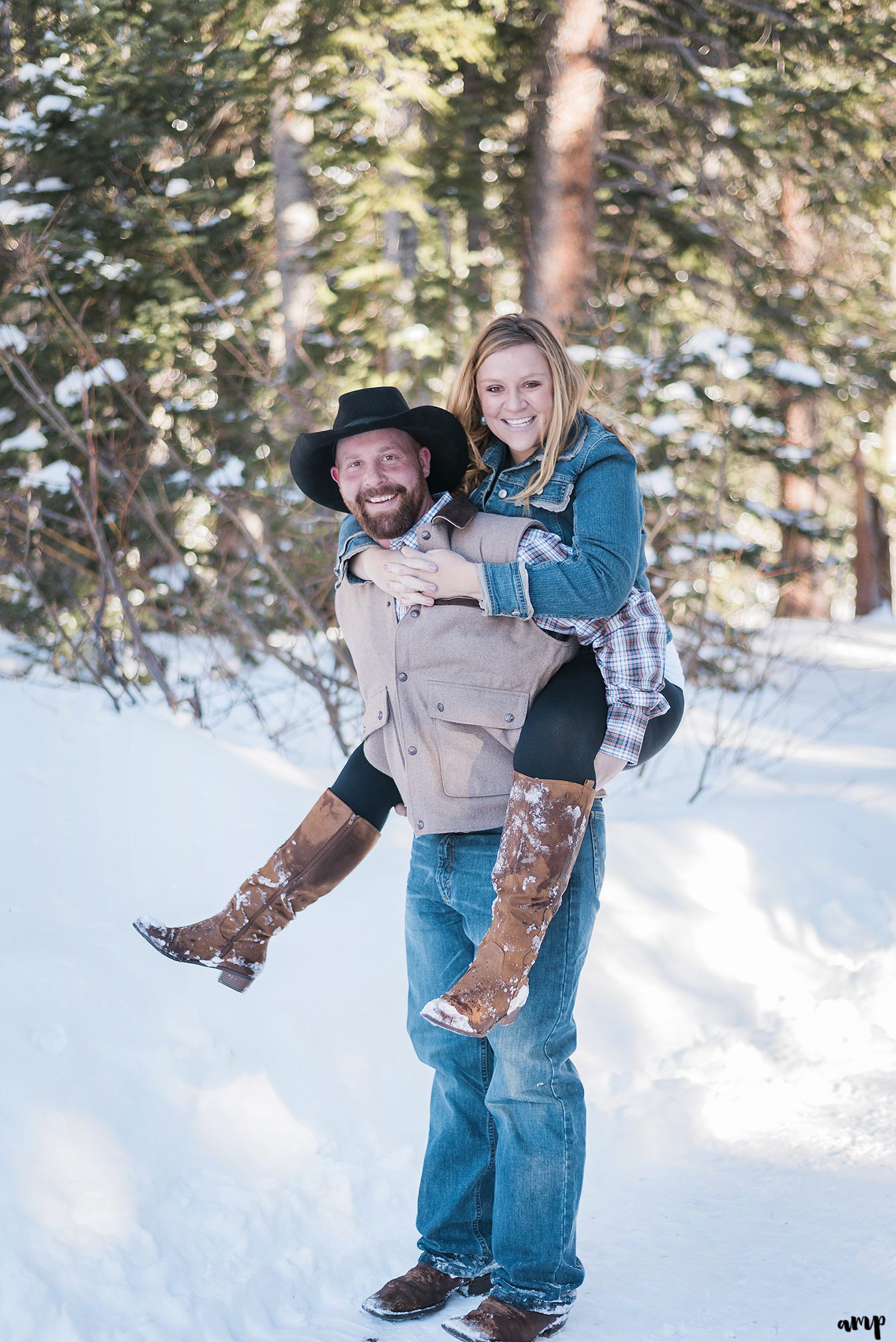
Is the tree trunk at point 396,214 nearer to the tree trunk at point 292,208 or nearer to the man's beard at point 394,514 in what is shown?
the tree trunk at point 292,208

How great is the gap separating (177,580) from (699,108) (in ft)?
20.3

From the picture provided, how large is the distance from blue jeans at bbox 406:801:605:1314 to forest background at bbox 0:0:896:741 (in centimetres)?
309

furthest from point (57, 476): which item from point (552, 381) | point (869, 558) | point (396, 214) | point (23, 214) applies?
point (869, 558)

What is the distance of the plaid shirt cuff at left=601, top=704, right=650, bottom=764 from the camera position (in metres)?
2.48

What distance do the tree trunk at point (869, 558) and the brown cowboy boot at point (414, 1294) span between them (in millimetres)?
15883

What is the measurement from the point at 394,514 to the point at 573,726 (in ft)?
2.23

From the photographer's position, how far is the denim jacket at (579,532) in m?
2.37

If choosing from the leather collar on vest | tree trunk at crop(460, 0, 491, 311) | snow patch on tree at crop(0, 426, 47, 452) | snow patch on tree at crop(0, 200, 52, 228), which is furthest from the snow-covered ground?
tree trunk at crop(460, 0, 491, 311)

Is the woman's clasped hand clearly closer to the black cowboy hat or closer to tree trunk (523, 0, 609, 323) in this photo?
the black cowboy hat

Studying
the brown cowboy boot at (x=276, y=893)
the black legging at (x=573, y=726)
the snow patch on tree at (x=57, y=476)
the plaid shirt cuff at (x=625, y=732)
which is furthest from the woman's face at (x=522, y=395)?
the snow patch on tree at (x=57, y=476)

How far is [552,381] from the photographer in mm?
2623

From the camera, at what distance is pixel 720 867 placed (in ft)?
16.6

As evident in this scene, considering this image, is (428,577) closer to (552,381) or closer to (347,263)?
(552,381)

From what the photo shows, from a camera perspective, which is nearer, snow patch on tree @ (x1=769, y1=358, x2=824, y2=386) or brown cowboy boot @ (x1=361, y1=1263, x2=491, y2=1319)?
brown cowboy boot @ (x1=361, y1=1263, x2=491, y2=1319)
